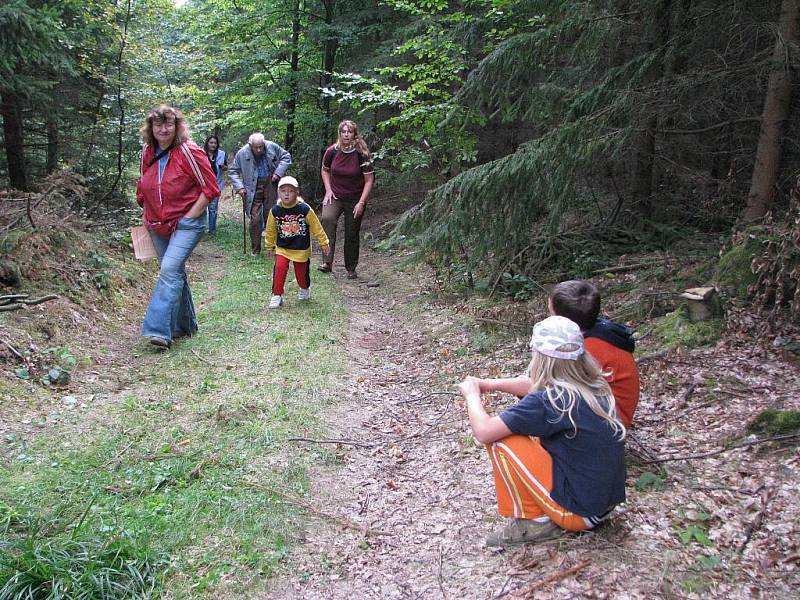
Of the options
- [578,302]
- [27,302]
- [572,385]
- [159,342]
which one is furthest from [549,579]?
[27,302]

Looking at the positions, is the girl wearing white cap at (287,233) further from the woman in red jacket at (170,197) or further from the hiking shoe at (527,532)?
the hiking shoe at (527,532)

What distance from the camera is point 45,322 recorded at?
6.05 metres

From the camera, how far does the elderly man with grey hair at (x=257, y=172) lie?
11.4 metres

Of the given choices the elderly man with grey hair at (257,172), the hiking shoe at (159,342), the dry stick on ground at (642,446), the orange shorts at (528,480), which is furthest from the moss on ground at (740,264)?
the elderly man with grey hair at (257,172)

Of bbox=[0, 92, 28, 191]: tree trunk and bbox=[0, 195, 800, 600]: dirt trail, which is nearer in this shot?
bbox=[0, 195, 800, 600]: dirt trail

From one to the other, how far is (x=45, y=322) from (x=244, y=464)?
3127mm

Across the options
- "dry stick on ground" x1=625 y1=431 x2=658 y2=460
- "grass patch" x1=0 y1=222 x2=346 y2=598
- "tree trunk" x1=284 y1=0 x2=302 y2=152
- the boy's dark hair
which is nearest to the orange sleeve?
the boy's dark hair

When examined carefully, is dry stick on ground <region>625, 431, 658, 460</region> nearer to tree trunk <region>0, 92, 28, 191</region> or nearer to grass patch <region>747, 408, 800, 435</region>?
grass patch <region>747, 408, 800, 435</region>

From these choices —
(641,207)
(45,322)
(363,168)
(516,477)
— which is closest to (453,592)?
(516,477)

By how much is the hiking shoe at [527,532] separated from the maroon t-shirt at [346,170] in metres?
7.22

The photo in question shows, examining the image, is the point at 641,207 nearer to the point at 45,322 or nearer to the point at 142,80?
the point at 45,322

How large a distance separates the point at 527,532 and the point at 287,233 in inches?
229

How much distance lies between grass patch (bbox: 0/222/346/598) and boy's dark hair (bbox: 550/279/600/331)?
1972 mm

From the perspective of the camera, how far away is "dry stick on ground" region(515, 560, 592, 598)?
292 cm
